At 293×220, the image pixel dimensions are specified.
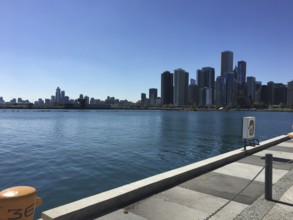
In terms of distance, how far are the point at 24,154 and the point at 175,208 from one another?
2022 centimetres

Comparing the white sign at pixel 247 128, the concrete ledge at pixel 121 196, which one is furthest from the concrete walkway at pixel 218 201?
the white sign at pixel 247 128

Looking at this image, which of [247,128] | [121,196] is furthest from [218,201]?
[247,128]

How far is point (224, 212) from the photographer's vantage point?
6184 millimetres

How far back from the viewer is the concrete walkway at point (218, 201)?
594 centimetres

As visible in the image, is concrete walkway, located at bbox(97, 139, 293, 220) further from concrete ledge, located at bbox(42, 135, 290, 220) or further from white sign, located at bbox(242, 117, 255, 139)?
white sign, located at bbox(242, 117, 255, 139)

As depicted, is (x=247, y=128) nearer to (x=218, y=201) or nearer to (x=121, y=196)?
(x=218, y=201)

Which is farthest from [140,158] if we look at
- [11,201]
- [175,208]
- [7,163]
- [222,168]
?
[11,201]

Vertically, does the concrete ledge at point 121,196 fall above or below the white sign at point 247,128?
below

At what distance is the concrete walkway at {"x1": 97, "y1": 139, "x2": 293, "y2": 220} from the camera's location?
5.94 meters

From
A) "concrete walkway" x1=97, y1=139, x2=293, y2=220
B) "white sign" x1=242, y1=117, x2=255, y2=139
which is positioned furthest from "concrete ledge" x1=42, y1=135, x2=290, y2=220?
"white sign" x1=242, y1=117, x2=255, y2=139

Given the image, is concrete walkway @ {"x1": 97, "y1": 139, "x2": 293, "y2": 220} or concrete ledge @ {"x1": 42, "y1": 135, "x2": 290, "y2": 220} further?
concrete walkway @ {"x1": 97, "y1": 139, "x2": 293, "y2": 220}

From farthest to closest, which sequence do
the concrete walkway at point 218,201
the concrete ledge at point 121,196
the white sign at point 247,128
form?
the white sign at point 247,128, the concrete walkway at point 218,201, the concrete ledge at point 121,196

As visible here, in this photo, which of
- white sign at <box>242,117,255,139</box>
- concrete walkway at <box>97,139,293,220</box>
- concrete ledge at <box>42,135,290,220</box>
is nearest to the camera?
concrete ledge at <box>42,135,290,220</box>

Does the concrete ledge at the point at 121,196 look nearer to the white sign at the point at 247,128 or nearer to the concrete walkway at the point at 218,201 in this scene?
the concrete walkway at the point at 218,201
